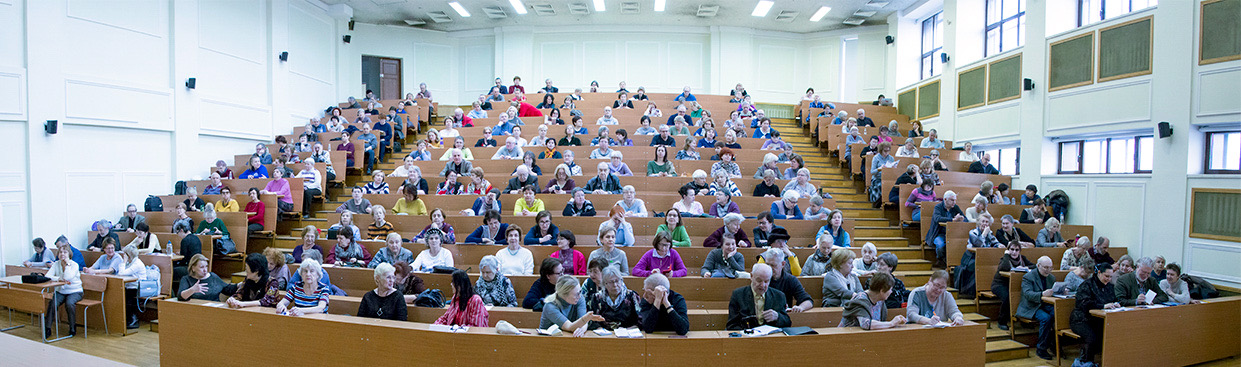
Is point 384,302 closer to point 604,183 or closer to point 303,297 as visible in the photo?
point 303,297

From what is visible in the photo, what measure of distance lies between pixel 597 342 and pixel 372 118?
9.63 meters

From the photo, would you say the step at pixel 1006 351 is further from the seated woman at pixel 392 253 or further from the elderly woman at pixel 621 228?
the seated woman at pixel 392 253

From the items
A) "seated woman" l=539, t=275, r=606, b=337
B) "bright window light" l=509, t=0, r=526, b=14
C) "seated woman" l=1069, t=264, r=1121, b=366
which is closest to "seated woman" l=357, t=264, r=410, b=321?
"seated woman" l=539, t=275, r=606, b=337

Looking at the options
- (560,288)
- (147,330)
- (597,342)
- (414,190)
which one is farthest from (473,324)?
(147,330)

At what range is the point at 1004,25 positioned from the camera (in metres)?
10.1

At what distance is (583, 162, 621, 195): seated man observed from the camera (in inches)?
285

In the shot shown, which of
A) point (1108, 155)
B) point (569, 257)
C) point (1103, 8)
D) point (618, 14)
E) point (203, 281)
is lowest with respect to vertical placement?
point (203, 281)

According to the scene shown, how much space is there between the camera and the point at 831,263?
184 inches

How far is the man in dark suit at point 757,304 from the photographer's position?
388 centimetres

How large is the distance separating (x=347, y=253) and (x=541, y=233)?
1748 mm

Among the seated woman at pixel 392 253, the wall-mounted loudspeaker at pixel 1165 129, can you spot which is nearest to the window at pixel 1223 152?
the wall-mounted loudspeaker at pixel 1165 129

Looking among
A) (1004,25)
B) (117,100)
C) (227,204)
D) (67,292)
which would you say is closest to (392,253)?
(67,292)

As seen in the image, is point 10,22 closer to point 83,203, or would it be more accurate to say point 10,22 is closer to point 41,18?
point 41,18

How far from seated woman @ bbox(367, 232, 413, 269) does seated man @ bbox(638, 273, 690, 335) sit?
268 centimetres
